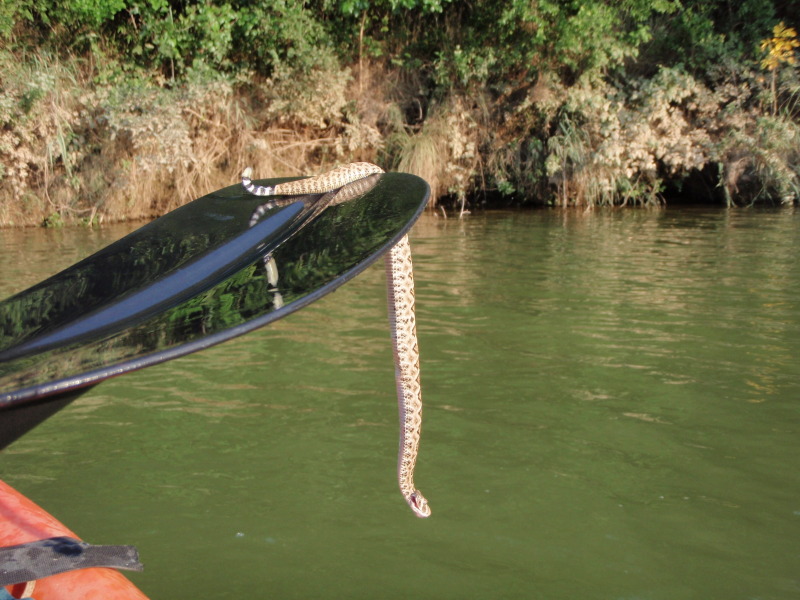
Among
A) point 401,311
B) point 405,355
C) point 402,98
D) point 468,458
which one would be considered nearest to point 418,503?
point 405,355

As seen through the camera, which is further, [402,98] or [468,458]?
[402,98]

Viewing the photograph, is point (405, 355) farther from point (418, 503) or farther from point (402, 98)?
point (402, 98)

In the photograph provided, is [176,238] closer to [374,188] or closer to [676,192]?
[374,188]

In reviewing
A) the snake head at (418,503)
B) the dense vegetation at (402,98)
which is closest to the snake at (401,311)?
the snake head at (418,503)

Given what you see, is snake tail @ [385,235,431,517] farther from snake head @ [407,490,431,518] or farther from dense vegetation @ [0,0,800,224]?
dense vegetation @ [0,0,800,224]

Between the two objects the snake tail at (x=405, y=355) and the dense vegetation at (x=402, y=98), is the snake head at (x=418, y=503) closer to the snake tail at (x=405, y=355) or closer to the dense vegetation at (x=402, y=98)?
the snake tail at (x=405, y=355)

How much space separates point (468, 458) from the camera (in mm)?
3904

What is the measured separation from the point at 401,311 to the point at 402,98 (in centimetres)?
1314

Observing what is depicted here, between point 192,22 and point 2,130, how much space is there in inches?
136

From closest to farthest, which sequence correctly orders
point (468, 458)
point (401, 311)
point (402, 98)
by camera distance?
point (401, 311), point (468, 458), point (402, 98)

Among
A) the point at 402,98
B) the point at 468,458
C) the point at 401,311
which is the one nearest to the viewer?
the point at 401,311

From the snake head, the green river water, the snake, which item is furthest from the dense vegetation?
the snake head

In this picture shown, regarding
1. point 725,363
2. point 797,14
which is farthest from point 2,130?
point 797,14

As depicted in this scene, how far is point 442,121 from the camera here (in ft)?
46.7
